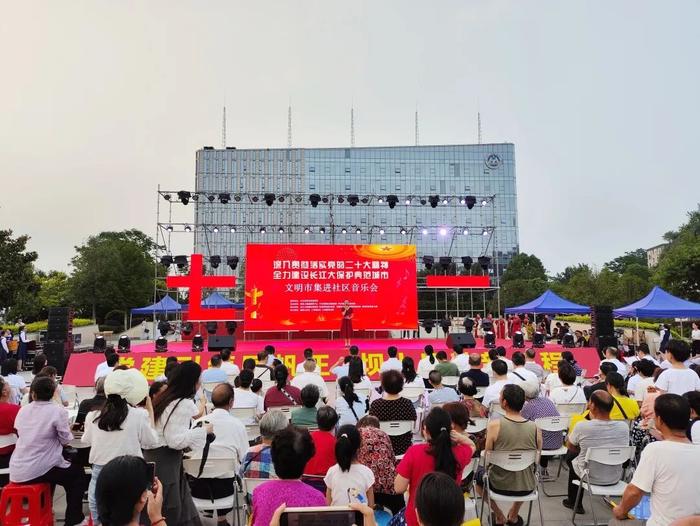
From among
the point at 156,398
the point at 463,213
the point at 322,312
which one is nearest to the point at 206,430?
the point at 156,398

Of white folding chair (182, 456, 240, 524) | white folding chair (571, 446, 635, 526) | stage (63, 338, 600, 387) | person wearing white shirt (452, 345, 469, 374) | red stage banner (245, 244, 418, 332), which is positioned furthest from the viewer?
red stage banner (245, 244, 418, 332)

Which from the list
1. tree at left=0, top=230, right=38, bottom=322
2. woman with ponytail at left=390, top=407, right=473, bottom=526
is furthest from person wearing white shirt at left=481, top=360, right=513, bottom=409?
tree at left=0, top=230, right=38, bottom=322

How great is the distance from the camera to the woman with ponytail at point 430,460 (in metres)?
2.17

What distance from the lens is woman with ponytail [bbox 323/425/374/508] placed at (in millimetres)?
2148

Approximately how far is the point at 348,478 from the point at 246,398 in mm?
2222

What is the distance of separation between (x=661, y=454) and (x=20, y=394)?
6.17 metres

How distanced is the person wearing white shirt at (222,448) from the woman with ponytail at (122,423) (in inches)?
19.7

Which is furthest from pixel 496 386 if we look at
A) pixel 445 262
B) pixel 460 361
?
pixel 445 262

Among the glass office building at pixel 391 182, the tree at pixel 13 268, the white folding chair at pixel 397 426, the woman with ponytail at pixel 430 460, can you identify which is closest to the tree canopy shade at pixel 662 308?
the white folding chair at pixel 397 426

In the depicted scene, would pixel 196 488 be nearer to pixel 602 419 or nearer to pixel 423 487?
pixel 423 487

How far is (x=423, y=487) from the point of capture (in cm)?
136

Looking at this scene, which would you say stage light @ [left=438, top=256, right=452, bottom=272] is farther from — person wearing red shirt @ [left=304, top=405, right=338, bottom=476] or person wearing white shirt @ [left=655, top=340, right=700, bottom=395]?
person wearing red shirt @ [left=304, top=405, right=338, bottom=476]

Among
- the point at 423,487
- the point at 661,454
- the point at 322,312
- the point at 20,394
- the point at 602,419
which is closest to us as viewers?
the point at 423,487

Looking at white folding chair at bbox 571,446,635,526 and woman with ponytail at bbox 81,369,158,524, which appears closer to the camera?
woman with ponytail at bbox 81,369,158,524
